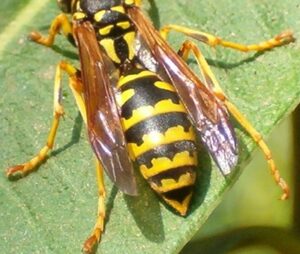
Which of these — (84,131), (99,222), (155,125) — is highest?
(155,125)

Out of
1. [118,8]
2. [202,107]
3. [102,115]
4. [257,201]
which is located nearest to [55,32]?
[118,8]

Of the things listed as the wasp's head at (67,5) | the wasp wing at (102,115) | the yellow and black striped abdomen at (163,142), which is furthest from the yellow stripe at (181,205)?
the wasp's head at (67,5)

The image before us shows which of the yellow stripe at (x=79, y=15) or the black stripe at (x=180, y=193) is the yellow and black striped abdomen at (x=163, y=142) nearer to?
the black stripe at (x=180, y=193)

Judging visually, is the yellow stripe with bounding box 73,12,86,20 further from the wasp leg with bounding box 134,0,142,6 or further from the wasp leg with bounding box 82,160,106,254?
the wasp leg with bounding box 82,160,106,254

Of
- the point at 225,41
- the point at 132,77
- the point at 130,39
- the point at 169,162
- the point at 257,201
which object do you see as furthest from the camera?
the point at 257,201

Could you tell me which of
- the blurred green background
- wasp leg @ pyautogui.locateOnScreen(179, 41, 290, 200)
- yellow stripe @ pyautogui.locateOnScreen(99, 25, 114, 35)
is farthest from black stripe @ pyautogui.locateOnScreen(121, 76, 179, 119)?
the blurred green background

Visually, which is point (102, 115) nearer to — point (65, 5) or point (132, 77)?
point (132, 77)

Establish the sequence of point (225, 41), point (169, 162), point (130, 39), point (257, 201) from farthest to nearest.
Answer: point (257, 201) → point (130, 39) → point (225, 41) → point (169, 162)

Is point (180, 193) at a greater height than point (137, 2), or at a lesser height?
lesser
